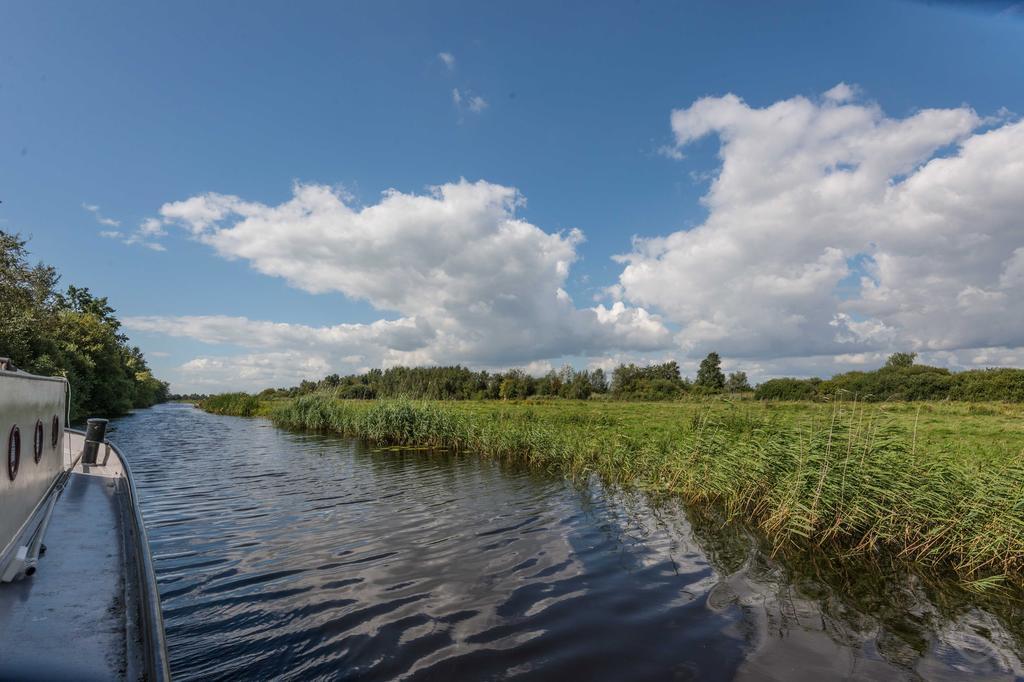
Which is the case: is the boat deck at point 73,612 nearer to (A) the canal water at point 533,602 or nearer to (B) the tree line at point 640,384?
(A) the canal water at point 533,602

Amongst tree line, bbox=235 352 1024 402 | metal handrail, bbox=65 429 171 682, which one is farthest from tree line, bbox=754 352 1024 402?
metal handrail, bbox=65 429 171 682

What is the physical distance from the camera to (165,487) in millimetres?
12758

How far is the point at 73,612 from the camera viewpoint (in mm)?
3578

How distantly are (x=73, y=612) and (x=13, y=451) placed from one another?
6.92 feet

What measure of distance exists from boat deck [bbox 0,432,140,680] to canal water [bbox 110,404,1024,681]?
1.01 m

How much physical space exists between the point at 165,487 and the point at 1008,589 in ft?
54.8

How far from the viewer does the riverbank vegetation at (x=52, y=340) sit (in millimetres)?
25609

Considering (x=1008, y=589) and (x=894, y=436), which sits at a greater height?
(x=894, y=436)

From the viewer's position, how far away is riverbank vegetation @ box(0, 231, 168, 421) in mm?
25609

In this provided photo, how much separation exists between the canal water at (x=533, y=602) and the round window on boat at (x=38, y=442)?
214 cm

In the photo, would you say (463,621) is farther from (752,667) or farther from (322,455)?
(322,455)

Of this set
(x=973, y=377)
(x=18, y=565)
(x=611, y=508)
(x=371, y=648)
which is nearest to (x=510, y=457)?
(x=611, y=508)

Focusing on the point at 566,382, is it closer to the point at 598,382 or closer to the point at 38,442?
the point at 598,382

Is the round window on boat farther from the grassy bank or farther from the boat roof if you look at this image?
the grassy bank
